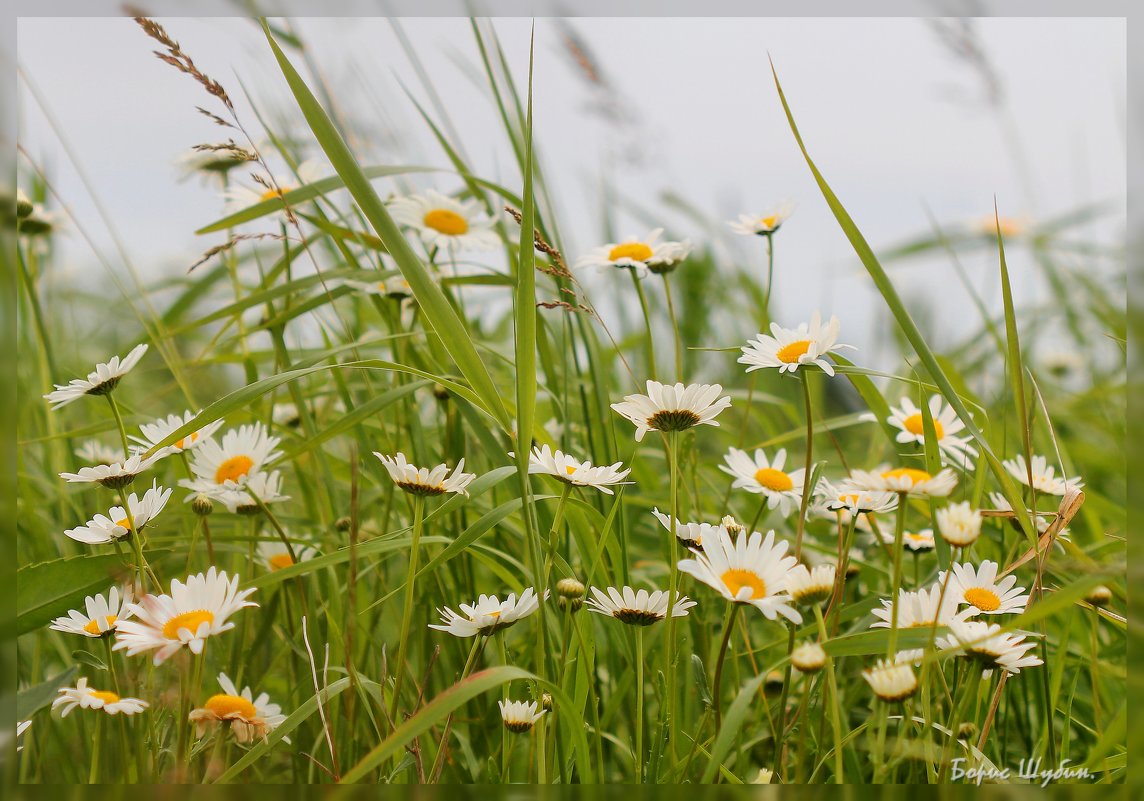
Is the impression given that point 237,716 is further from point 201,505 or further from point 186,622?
point 201,505

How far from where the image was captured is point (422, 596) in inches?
33.9

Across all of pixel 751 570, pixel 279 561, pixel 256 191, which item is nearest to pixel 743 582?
pixel 751 570

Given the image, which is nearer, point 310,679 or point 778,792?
point 778,792

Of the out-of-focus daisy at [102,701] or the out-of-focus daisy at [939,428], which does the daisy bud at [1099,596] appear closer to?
the out-of-focus daisy at [939,428]

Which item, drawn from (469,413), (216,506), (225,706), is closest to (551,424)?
(469,413)

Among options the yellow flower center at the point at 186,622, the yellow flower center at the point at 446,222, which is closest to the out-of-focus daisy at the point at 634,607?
the yellow flower center at the point at 186,622

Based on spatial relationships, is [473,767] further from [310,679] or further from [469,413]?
[469,413]

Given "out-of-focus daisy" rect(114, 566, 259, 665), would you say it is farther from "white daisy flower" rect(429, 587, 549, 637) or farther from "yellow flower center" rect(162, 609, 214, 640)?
"white daisy flower" rect(429, 587, 549, 637)

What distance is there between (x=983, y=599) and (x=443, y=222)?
0.74 meters

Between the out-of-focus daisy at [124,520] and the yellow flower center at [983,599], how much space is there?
0.57m

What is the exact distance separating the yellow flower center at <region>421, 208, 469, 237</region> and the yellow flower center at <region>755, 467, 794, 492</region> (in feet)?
1.63

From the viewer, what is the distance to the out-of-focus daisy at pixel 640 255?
901 mm

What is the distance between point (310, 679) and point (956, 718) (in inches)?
20.0

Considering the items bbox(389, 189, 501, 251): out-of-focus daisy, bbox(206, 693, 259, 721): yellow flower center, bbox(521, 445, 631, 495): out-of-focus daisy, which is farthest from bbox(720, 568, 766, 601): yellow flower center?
bbox(389, 189, 501, 251): out-of-focus daisy
